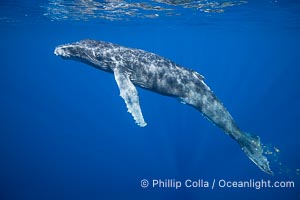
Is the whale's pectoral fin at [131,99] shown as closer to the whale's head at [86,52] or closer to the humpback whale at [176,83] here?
the humpback whale at [176,83]

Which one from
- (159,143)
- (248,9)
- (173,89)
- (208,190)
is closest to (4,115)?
(159,143)

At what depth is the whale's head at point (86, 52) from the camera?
1187cm

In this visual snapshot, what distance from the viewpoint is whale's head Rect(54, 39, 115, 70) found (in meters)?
11.9

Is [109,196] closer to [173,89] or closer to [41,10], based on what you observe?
[41,10]

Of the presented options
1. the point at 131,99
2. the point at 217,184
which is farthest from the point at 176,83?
the point at 217,184

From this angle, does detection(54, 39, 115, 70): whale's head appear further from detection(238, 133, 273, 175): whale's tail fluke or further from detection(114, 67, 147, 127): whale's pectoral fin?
detection(238, 133, 273, 175): whale's tail fluke

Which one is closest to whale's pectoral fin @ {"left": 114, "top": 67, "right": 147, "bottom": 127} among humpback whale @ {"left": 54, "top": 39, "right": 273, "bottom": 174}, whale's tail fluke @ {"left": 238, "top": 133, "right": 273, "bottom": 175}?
humpback whale @ {"left": 54, "top": 39, "right": 273, "bottom": 174}

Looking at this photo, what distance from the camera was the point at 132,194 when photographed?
3284 centimetres

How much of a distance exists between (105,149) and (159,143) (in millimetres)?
8184

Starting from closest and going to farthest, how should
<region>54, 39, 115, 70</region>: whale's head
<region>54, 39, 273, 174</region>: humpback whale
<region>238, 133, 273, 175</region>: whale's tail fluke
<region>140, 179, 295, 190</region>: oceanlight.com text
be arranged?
<region>54, 39, 273, 174</region>: humpback whale < <region>238, 133, 273, 175</region>: whale's tail fluke < <region>54, 39, 115, 70</region>: whale's head < <region>140, 179, 295, 190</region>: oceanlight.com text

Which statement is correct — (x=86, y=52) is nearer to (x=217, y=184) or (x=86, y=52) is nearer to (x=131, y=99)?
(x=131, y=99)

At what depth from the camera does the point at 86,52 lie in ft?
39.1

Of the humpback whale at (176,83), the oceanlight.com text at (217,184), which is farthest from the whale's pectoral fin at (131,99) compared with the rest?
the oceanlight.com text at (217,184)

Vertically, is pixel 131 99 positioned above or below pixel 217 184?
above
